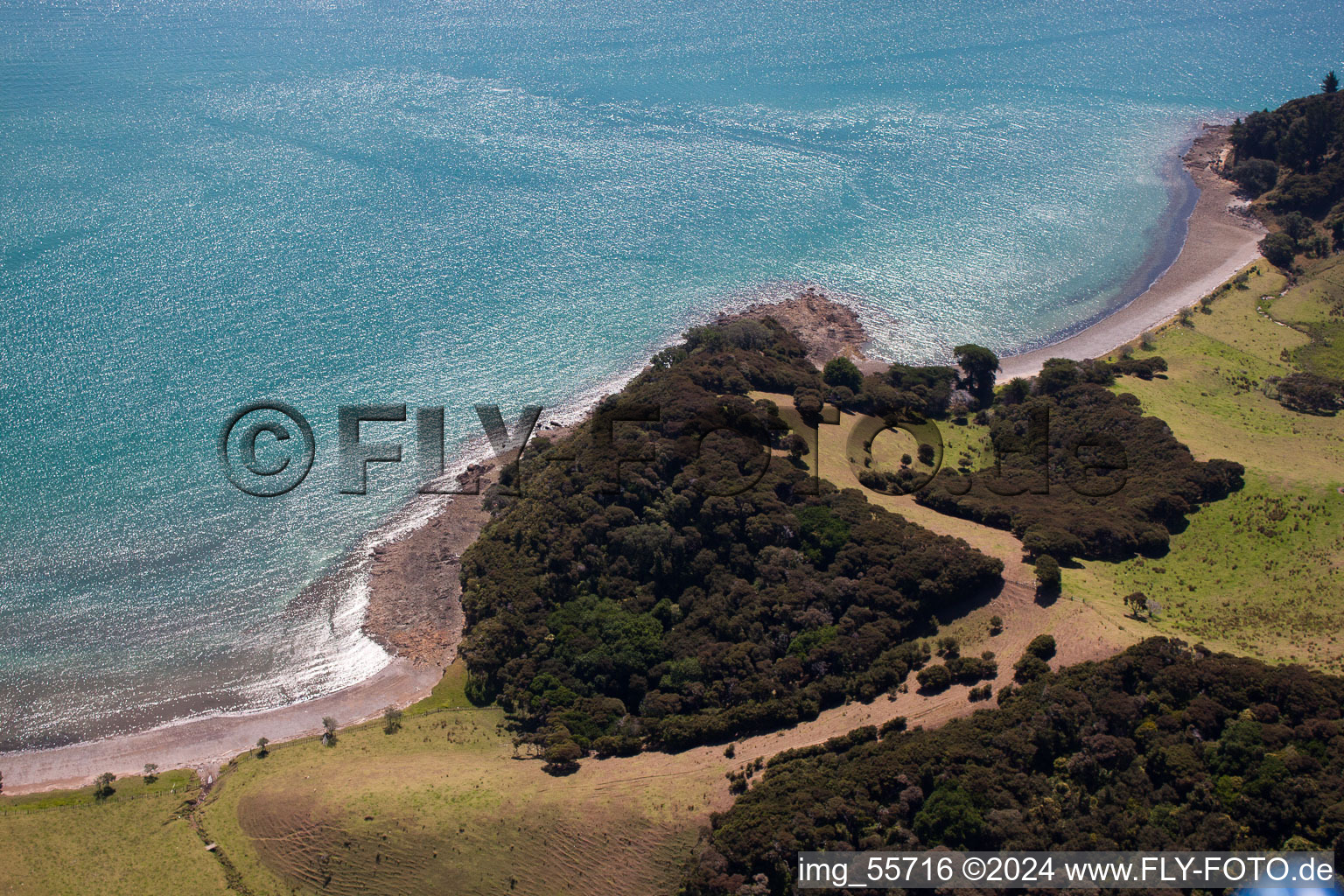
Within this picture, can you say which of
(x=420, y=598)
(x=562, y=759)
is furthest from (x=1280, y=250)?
(x=420, y=598)

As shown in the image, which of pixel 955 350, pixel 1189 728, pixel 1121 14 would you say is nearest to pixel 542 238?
pixel 955 350

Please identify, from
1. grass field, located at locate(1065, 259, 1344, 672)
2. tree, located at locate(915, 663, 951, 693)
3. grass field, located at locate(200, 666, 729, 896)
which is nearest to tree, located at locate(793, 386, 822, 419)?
grass field, located at locate(1065, 259, 1344, 672)

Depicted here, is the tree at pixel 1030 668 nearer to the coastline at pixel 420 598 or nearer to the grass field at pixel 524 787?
the grass field at pixel 524 787

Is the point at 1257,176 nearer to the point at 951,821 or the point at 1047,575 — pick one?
the point at 1047,575

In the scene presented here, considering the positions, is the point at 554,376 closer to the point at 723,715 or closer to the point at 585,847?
the point at 723,715

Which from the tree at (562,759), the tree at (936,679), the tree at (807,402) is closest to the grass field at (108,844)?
the tree at (562,759)
